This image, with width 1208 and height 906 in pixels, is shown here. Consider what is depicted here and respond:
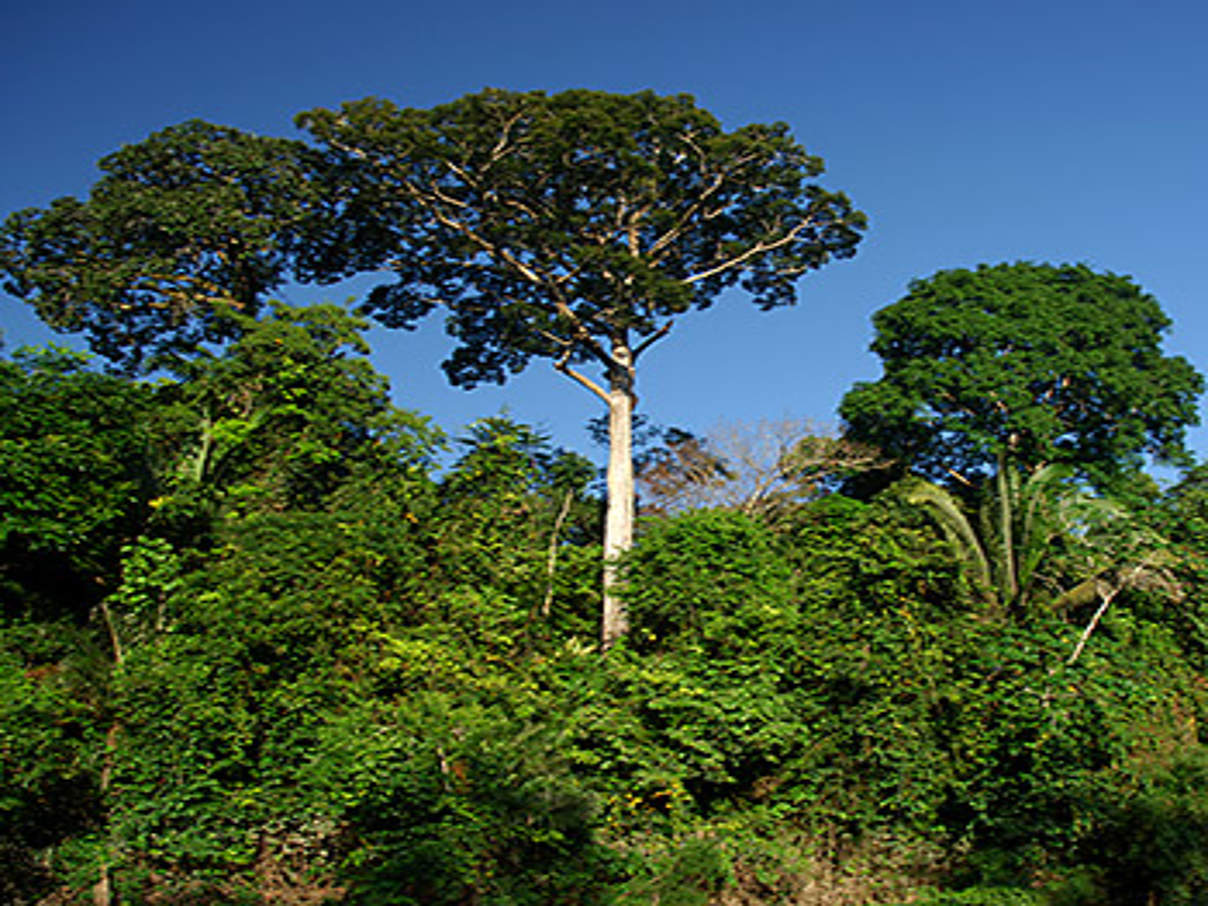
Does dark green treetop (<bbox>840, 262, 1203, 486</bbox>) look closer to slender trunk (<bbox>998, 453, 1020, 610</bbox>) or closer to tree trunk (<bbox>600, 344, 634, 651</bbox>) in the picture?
tree trunk (<bbox>600, 344, 634, 651</bbox>)

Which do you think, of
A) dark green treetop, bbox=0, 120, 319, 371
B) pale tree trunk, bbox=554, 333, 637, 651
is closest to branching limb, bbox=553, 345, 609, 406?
pale tree trunk, bbox=554, 333, 637, 651

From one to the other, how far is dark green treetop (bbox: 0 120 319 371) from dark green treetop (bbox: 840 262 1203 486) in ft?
43.5

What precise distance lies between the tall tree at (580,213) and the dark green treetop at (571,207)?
0.03 m

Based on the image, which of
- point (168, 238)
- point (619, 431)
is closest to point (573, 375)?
point (619, 431)

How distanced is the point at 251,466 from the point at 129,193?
993cm

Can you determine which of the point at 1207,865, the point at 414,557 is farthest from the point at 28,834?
the point at 1207,865

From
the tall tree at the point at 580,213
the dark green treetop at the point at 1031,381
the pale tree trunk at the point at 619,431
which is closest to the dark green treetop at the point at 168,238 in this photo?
the tall tree at the point at 580,213

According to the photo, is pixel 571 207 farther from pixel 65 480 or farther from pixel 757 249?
pixel 65 480

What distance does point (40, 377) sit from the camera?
36.0ft

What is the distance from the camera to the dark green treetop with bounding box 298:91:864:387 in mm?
16219

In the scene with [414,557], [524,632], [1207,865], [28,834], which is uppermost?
[414,557]

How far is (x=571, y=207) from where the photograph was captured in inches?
671

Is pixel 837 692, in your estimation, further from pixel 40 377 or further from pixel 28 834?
pixel 40 377

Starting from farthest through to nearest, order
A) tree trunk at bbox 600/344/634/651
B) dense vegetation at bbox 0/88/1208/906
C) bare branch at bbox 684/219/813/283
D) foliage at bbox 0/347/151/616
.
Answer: bare branch at bbox 684/219/813/283, tree trunk at bbox 600/344/634/651, foliage at bbox 0/347/151/616, dense vegetation at bbox 0/88/1208/906
